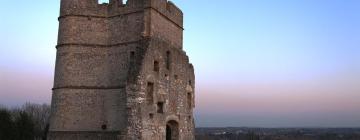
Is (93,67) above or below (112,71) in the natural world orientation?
above

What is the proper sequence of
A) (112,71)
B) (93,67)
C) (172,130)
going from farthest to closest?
(172,130) → (93,67) → (112,71)

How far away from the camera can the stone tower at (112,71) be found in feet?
57.7

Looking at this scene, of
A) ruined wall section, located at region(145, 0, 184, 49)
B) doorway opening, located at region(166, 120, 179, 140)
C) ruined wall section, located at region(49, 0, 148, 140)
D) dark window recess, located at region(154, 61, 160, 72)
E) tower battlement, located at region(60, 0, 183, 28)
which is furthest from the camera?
doorway opening, located at region(166, 120, 179, 140)

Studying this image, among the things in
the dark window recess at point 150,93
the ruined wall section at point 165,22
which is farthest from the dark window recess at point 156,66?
the ruined wall section at point 165,22

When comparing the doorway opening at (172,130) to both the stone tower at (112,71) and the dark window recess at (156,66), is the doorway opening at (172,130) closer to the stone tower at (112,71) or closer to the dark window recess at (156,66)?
the stone tower at (112,71)

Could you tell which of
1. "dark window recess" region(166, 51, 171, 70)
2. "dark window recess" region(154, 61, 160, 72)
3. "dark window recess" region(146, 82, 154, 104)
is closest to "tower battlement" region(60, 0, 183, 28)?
"dark window recess" region(166, 51, 171, 70)

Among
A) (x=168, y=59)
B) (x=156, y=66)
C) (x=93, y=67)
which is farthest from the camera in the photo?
(x=168, y=59)

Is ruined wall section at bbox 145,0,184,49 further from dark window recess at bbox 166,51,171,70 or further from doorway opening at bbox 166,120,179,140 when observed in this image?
doorway opening at bbox 166,120,179,140

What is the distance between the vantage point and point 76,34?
739 inches

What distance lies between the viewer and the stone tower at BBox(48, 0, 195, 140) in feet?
57.7

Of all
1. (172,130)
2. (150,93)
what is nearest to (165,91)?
(150,93)

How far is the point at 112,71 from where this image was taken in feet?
60.7

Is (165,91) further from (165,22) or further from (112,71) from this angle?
(165,22)

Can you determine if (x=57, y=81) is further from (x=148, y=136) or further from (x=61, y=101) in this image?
(x=148, y=136)
